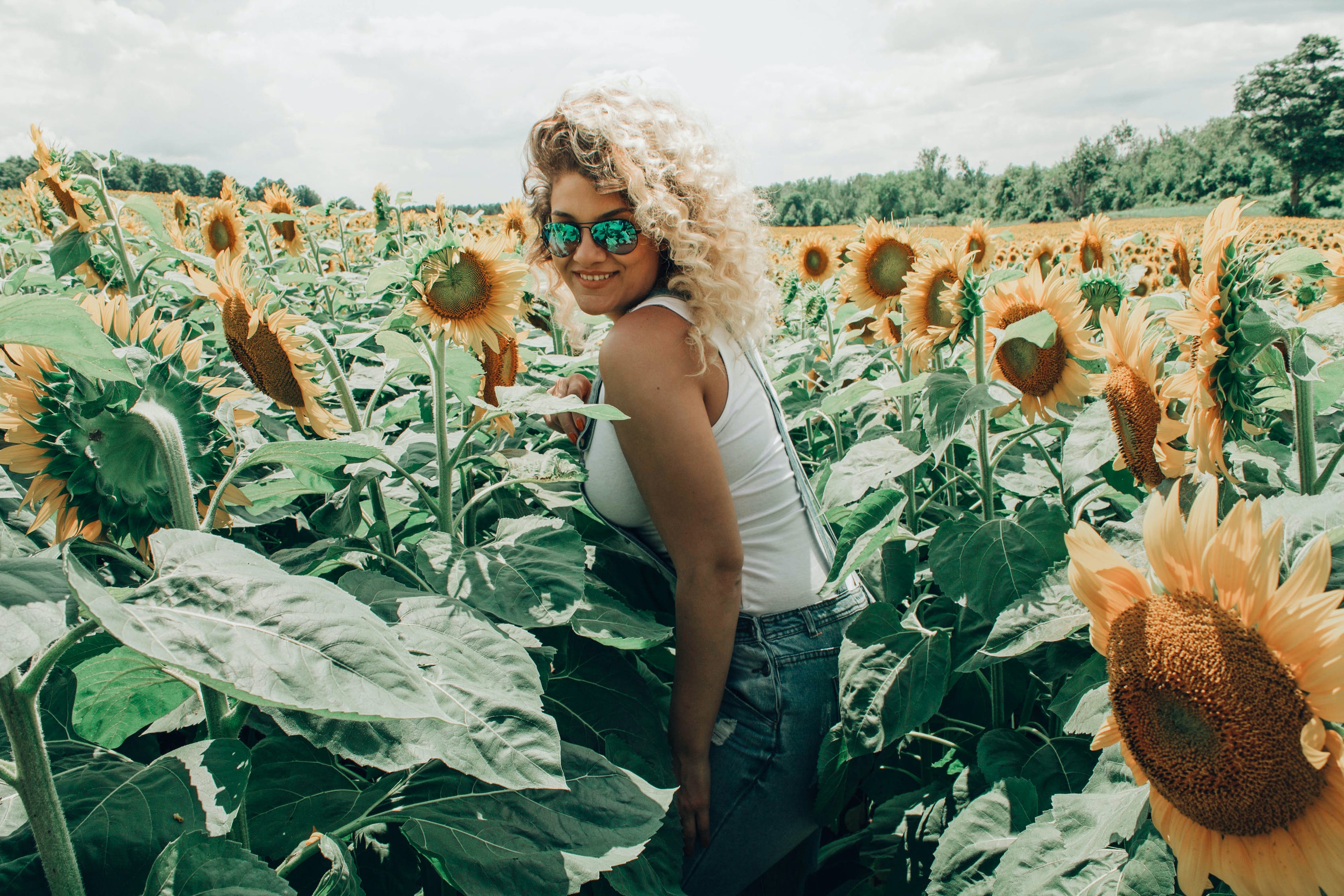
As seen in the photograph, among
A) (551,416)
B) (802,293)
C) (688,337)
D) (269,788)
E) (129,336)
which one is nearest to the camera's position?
(269,788)

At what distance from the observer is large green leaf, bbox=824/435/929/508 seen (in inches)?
69.7

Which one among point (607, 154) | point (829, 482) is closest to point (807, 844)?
point (829, 482)

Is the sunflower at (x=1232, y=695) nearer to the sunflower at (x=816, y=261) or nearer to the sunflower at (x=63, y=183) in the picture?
the sunflower at (x=63, y=183)

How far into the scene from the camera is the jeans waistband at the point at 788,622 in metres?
1.87

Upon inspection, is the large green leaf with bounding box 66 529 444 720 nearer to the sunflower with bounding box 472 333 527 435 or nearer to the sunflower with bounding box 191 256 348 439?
the sunflower with bounding box 191 256 348 439

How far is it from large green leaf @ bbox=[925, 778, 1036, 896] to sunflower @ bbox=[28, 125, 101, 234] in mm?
3347

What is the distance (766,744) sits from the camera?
5.93 ft

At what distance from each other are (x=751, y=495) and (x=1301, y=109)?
59.2 metres

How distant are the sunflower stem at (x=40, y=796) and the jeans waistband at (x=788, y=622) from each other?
4.21 feet

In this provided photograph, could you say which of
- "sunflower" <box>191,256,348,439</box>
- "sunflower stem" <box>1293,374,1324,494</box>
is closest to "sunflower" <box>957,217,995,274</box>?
"sunflower stem" <box>1293,374,1324,494</box>

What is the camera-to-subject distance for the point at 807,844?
205cm

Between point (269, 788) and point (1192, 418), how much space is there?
140 centimetres

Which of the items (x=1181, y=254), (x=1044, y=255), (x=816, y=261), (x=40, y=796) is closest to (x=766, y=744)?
(x=40, y=796)

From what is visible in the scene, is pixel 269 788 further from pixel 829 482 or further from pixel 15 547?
pixel 829 482
